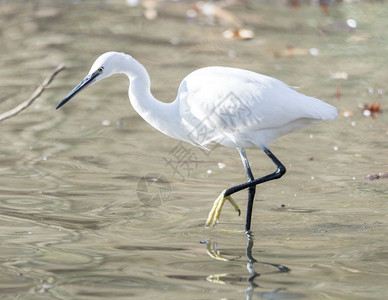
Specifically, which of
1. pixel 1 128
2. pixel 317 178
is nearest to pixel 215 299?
pixel 317 178

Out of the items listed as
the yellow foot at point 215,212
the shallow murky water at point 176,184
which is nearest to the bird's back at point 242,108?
the yellow foot at point 215,212

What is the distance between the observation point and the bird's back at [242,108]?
5.54 metres

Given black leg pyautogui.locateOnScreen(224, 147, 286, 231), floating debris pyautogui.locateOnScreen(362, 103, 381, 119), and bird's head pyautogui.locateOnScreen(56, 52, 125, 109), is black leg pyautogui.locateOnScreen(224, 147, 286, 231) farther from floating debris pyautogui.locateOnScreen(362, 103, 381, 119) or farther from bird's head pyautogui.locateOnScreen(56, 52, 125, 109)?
floating debris pyautogui.locateOnScreen(362, 103, 381, 119)

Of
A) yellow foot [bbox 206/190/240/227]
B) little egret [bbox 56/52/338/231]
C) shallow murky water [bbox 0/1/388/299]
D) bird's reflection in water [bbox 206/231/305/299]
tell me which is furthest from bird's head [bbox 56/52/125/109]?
bird's reflection in water [bbox 206/231/305/299]

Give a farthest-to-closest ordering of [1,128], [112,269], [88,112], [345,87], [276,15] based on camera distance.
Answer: [276,15]
[345,87]
[88,112]
[1,128]
[112,269]

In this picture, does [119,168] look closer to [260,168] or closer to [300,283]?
[260,168]

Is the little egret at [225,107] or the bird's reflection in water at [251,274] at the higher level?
the little egret at [225,107]

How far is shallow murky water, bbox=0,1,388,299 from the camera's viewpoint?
466 centimetres

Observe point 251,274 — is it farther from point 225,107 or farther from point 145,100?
point 145,100

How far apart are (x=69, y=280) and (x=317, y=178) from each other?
2632 mm

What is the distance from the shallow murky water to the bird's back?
0.59 m

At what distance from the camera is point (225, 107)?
5570mm

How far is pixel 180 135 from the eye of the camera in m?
5.84

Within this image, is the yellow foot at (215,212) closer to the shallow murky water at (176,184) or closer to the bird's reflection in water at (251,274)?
the shallow murky water at (176,184)
